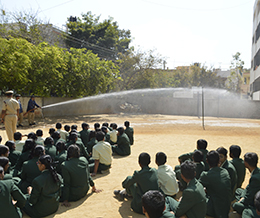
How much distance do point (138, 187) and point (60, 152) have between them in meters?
2.50

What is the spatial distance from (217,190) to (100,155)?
3554 millimetres

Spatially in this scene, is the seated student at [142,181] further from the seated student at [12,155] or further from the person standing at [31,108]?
the person standing at [31,108]

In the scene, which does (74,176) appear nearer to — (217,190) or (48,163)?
(48,163)

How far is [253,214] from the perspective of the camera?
3.56m

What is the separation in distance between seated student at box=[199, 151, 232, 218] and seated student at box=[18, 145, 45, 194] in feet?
11.1

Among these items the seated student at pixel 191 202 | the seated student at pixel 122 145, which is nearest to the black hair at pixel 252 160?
the seated student at pixel 191 202

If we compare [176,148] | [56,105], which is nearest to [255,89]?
[56,105]

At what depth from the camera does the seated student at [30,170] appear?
4953 millimetres

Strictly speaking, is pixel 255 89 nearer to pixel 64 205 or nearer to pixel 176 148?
pixel 176 148

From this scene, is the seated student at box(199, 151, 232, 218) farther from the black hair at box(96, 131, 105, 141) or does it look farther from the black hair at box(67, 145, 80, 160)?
the black hair at box(96, 131, 105, 141)

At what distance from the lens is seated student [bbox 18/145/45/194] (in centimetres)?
495

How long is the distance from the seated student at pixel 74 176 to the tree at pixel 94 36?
33.4 meters

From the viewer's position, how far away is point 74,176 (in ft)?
16.4

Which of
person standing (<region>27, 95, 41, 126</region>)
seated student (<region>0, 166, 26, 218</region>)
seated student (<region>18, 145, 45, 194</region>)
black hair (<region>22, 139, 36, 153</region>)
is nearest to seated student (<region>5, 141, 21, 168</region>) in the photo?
black hair (<region>22, 139, 36, 153</region>)
